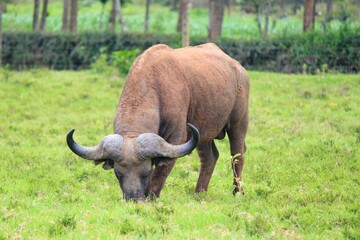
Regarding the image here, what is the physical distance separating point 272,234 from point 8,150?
818 cm

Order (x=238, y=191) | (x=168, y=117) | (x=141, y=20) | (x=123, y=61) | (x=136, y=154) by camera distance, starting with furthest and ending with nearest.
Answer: (x=141, y=20) → (x=123, y=61) → (x=238, y=191) → (x=168, y=117) → (x=136, y=154)

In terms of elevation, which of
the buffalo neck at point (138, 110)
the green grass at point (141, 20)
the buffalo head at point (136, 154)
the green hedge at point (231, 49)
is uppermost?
the buffalo neck at point (138, 110)

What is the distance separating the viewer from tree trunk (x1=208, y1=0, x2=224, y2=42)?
29.1 meters

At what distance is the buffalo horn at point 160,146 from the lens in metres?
8.67

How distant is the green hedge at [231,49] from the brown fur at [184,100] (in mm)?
12642

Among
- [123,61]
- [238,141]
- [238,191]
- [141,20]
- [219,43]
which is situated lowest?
[141,20]

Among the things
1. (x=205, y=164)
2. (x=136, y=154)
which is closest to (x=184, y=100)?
(x=136, y=154)

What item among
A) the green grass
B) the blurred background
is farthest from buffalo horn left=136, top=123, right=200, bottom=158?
the green grass

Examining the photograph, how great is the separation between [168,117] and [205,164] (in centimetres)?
203

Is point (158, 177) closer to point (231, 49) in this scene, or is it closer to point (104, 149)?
point (104, 149)

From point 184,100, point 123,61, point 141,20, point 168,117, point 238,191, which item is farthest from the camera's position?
point 141,20

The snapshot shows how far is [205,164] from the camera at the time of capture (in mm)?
11062

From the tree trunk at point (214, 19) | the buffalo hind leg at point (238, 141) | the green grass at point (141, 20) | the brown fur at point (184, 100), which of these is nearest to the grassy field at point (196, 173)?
the buffalo hind leg at point (238, 141)

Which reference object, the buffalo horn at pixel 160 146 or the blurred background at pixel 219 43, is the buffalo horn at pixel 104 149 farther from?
the blurred background at pixel 219 43
